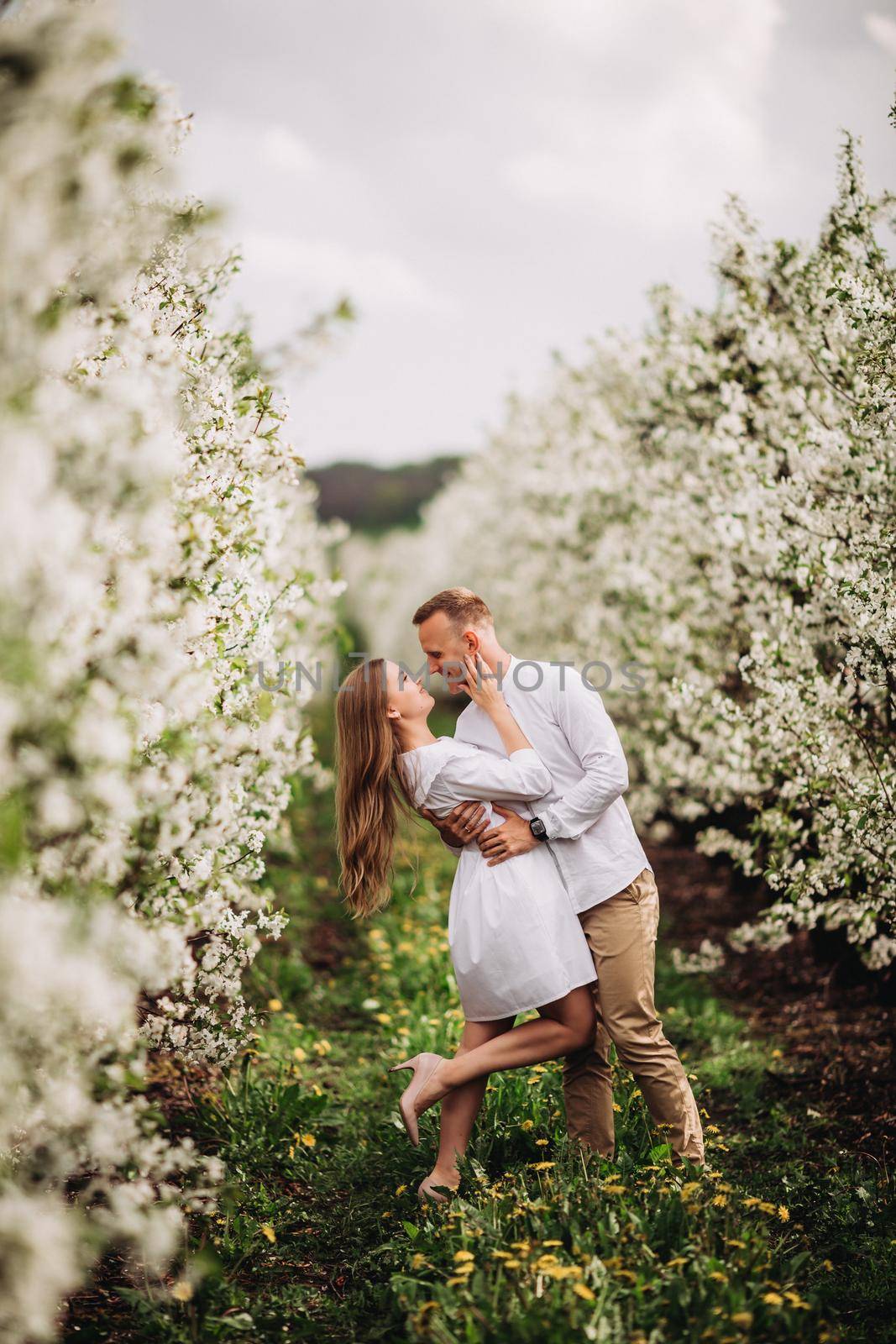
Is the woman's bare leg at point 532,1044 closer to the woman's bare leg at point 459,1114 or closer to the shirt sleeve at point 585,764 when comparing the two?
the woman's bare leg at point 459,1114

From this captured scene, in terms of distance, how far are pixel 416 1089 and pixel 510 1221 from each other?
2.32ft

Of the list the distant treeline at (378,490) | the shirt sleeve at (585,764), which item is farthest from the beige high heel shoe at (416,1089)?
the distant treeline at (378,490)

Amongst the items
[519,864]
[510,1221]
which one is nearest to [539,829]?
[519,864]

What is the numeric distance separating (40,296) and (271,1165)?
3745mm

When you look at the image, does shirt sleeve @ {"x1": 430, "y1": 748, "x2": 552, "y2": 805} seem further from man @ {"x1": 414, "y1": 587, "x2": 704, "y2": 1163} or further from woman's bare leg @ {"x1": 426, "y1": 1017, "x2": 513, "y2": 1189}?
woman's bare leg @ {"x1": 426, "y1": 1017, "x2": 513, "y2": 1189}

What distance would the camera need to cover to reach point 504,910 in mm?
3654

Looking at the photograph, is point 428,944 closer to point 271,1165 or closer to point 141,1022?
point 271,1165

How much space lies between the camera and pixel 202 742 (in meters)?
2.98

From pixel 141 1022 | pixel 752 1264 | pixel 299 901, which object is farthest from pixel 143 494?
pixel 299 901

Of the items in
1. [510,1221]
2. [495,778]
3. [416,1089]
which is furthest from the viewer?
[416,1089]

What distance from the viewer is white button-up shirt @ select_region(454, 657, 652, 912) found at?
147 inches

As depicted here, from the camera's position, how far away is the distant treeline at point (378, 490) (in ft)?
245

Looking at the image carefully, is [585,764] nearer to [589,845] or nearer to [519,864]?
[589,845]

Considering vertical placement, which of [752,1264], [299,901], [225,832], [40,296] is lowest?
[752,1264]
